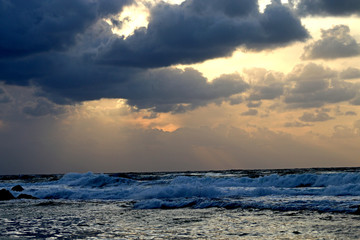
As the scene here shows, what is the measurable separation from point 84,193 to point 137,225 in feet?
55.9

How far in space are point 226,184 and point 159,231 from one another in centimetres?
2373

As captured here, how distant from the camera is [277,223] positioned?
13.4m

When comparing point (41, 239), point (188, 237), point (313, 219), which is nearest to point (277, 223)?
point (313, 219)

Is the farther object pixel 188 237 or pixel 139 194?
pixel 139 194

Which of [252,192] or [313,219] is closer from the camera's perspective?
[313,219]

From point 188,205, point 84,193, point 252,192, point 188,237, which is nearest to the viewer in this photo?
point 188,237

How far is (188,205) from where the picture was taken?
19.9 meters

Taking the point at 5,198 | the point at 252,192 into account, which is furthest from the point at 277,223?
the point at 5,198

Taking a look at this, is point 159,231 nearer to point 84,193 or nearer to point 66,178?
point 84,193

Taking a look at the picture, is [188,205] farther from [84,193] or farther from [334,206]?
[84,193]

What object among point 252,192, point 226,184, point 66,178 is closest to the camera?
point 252,192

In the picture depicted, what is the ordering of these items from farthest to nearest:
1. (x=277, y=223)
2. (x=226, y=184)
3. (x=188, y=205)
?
(x=226, y=184) → (x=188, y=205) → (x=277, y=223)

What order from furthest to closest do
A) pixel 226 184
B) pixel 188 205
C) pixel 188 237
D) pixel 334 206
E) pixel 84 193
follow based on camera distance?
pixel 226 184, pixel 84 193, pixel 188 205, pixel 334 206, pixel 188 237

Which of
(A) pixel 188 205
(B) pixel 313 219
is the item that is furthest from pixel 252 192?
(B) pixel 313 219
